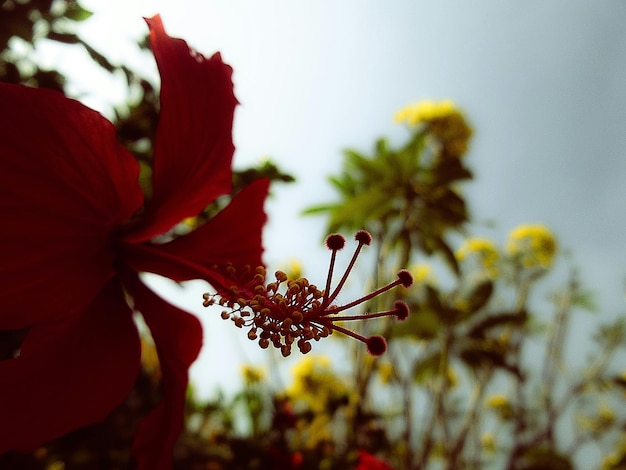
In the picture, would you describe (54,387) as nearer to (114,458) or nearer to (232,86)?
(232,86)


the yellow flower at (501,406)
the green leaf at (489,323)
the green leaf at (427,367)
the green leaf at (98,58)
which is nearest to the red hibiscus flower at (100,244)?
the green leaf at (98,58)

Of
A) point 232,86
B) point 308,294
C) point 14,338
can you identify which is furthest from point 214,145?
point 14,338

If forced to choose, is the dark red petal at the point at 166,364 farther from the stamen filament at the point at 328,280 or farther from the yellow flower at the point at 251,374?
the yellow flower at the point at 251,374

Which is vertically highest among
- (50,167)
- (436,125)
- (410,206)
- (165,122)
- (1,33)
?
(436,125)

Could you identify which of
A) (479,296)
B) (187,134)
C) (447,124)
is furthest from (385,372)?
(187,134)

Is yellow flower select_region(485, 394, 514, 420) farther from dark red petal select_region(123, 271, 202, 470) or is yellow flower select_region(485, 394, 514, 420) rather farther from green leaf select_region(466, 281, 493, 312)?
dark red petal select_region(123, 271, 202, 470)
